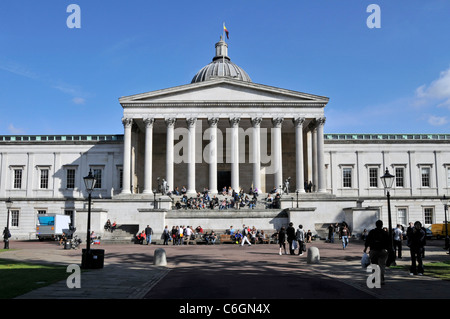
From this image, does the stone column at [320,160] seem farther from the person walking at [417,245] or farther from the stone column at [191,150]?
the person walking at [417,245]

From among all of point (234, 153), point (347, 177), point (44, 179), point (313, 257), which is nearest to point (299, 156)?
point (234, 153)

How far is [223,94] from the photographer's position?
5250cm

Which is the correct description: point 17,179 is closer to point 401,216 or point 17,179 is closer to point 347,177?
point 347,177

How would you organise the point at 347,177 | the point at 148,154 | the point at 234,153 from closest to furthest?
1. the point at 234,153
2. the point at 148,154
3. the point at 347,177

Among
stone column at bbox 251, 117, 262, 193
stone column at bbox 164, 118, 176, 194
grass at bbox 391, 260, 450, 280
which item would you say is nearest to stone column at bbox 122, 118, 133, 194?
stone column at bbox 164, 118, 176, 194

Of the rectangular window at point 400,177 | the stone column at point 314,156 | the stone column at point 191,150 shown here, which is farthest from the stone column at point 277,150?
the rectangular window at point 400,177

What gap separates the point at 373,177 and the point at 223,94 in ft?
79.5

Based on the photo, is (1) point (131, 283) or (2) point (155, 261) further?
(2) point (155, 261)

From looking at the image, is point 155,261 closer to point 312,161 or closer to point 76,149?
point 312,161

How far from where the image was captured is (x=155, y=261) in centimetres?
2033
